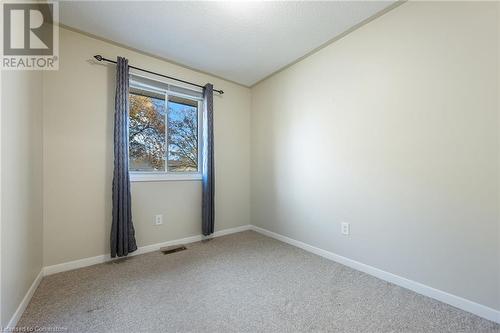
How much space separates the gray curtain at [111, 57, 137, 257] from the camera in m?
2.26

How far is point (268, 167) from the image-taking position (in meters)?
3.26

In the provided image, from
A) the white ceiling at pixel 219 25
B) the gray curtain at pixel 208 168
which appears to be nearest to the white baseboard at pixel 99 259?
the gray curtain at pixel 208 168

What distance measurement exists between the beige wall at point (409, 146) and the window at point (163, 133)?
1.45 metres

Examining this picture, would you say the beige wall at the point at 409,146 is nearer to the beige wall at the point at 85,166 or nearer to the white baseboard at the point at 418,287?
the white baseboard at the point at 418,287

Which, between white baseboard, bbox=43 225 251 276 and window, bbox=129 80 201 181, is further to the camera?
window, bbox=129 80 201 181

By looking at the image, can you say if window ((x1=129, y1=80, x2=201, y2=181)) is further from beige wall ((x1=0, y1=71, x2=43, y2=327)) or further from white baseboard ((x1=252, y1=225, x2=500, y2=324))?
white baseboard ((x1=252, y1=225, x2=500, y2=324))

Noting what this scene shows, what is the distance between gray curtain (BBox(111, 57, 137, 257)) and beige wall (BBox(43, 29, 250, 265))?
14cm

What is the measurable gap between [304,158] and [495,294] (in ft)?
6.09

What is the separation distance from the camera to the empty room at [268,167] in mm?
1448

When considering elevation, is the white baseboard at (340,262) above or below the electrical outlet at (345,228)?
below

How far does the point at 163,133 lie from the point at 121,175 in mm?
777

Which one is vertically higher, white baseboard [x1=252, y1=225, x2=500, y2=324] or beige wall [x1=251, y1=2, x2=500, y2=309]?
beige wall [x1=251, y1=2, x2=500, y2=309]

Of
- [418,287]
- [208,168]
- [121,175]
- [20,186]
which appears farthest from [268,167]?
[20,186]

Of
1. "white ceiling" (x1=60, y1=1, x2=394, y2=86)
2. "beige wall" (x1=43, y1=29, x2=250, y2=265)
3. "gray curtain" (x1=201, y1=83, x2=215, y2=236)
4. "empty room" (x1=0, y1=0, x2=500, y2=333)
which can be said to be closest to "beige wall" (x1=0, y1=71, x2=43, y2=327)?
"empty room" (x1=0, y1=0, x2=500, y2=333)
